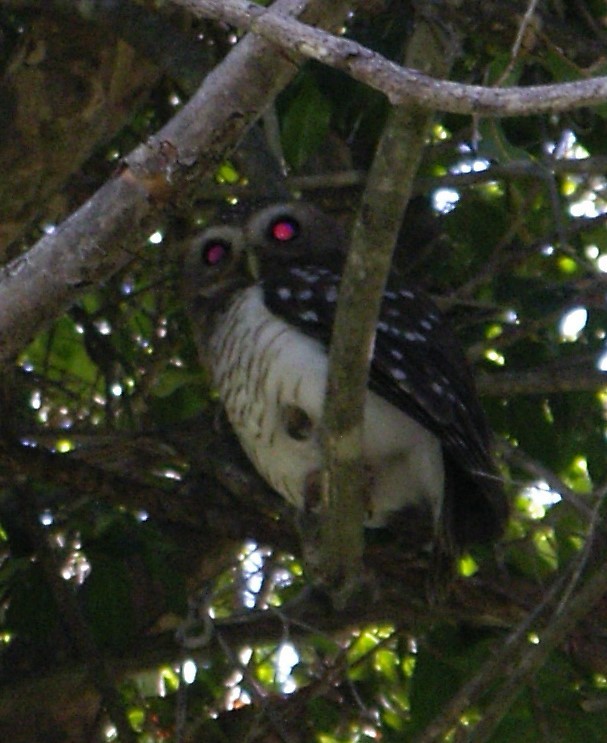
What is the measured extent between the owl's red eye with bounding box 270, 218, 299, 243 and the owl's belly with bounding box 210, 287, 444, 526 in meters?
0.44

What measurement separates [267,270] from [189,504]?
2.53ft

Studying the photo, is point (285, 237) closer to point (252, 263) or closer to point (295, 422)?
point (252, 263)

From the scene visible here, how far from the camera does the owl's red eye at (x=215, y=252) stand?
3.98 metres

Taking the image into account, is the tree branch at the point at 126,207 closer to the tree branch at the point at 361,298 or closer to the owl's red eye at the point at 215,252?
the tree branch at the point at 361,298

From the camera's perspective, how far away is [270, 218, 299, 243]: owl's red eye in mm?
3967

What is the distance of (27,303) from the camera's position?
2.27 meters

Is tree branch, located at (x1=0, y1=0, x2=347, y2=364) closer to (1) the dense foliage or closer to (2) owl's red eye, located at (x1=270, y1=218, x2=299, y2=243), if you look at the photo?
(1) the dense foliage

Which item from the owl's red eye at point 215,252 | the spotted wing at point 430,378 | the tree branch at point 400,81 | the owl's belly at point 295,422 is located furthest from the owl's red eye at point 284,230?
the tree branch at point 400,81

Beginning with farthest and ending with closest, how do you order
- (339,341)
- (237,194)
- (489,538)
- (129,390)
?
1. (129,390)
2. (237,194)
3. (489,538)
4. (339,341)

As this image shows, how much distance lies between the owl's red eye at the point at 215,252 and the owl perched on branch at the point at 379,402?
0.81ft

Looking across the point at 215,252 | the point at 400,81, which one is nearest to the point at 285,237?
the point at 215,252

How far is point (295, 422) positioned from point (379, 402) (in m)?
0.20

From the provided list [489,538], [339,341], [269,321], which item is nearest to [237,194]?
[269,321]

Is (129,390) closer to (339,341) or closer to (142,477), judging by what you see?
(142,477)
